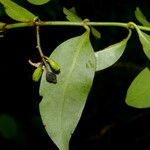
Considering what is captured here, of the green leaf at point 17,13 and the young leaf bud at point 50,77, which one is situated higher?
the green leaf at point 17,13

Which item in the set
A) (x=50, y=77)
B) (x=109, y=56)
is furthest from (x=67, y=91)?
(x=109, y=56)

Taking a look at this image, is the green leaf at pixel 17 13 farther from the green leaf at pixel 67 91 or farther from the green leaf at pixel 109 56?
the green leaf at pixel 109 56

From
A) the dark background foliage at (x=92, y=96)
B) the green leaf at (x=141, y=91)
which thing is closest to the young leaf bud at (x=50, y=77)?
the green leaf at (x=141, y=91)

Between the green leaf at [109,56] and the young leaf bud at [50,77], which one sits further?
the green leaf at [109,56]

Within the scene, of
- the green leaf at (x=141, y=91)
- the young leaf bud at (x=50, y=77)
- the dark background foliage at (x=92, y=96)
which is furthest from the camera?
the dark background foliage at (x=92, y=96)

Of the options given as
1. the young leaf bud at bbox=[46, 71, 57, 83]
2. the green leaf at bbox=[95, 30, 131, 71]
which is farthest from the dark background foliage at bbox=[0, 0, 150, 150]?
the young leaf bud at bbox=[46, 71, 57, 83]

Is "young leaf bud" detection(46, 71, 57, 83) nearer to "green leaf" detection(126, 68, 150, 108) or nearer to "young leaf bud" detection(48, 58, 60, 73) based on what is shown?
"young leaf bud" detection(48, 58, 60, 73)

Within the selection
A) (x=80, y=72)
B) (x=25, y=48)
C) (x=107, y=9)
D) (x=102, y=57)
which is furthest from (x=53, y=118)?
(x=107, y=9)
